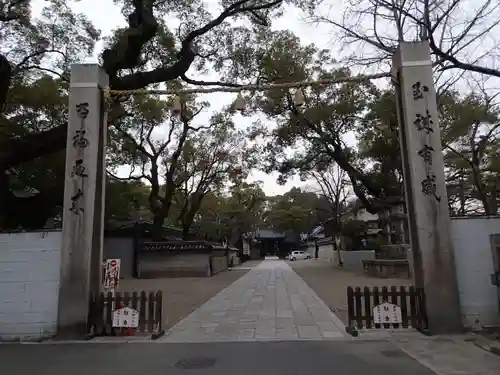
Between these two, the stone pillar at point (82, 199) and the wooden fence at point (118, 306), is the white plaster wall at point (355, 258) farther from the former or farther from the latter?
the stone pillar at point (82, 199)

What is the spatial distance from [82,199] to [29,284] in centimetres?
185

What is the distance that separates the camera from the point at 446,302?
7.85m

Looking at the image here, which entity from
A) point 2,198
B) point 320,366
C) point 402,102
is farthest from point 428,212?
point 2,198

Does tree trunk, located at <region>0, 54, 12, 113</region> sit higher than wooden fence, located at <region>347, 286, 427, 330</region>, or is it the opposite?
tree trunk, located at <region>0, 54, 12, 113</region>

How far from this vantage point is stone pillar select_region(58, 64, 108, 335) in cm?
806

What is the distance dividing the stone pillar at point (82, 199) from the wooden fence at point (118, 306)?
235mm

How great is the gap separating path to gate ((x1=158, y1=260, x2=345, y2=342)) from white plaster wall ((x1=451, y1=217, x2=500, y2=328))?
7.65 feet

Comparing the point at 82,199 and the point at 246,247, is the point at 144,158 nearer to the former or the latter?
the point at 82,199

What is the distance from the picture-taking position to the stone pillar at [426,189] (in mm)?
7875

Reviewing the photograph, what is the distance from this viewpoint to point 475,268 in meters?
8.16

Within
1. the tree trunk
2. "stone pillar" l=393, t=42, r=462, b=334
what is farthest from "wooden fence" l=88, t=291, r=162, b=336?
the tree trunk

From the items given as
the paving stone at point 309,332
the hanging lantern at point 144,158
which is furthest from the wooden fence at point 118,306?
the hanging lantern at point 144,158

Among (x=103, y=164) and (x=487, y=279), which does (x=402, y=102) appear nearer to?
(x=487, y=279)

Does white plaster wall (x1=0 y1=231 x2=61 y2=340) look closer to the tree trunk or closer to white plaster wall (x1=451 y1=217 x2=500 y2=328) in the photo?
the tree trunk
